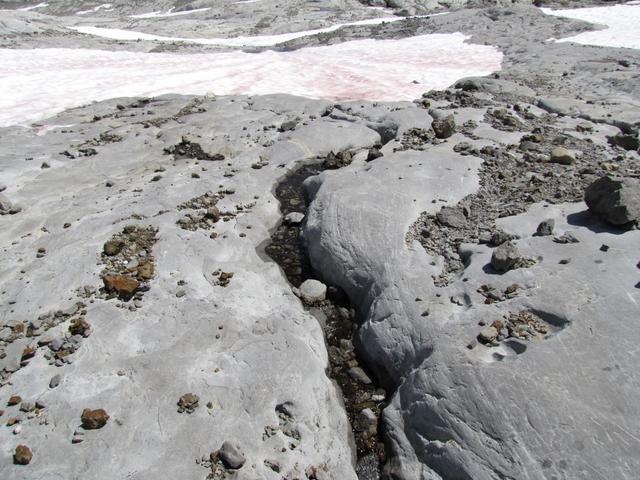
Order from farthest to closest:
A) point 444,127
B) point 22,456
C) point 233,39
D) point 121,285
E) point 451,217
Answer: point 233,39 → point 444,127 → point 451,217 → point 121,285 → point 22,456

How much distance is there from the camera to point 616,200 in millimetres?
6094

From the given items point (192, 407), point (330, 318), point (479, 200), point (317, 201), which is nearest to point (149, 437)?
point (192, 407)

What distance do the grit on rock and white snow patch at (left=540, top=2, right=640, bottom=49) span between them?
9805 mm

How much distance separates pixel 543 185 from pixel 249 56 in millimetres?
→ 15395

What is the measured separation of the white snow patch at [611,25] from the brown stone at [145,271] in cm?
1944

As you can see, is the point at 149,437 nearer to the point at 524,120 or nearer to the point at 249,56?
the point at 524,120

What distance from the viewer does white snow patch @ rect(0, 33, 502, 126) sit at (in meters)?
14.2

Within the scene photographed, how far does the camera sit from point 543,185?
772cm

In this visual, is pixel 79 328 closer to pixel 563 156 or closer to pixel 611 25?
pixel 563 156

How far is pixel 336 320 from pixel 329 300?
0.40m

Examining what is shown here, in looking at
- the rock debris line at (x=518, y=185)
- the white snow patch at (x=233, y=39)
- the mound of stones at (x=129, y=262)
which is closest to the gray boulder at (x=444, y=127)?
the rock debris line at (x=518, y=185)

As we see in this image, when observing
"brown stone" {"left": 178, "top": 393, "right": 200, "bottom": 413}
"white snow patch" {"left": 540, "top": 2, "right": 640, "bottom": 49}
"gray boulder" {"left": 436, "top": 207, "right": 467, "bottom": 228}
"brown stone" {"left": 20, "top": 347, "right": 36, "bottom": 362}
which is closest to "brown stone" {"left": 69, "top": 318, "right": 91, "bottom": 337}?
"brown stone" {"left": 20, "top": 347, "right": 36, "bottom": 362}

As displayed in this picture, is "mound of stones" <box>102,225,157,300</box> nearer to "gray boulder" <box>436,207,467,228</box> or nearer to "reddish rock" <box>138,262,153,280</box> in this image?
"reddish rock" <box>138,262,153,280</box>

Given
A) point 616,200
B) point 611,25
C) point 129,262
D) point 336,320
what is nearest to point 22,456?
point 129,262
